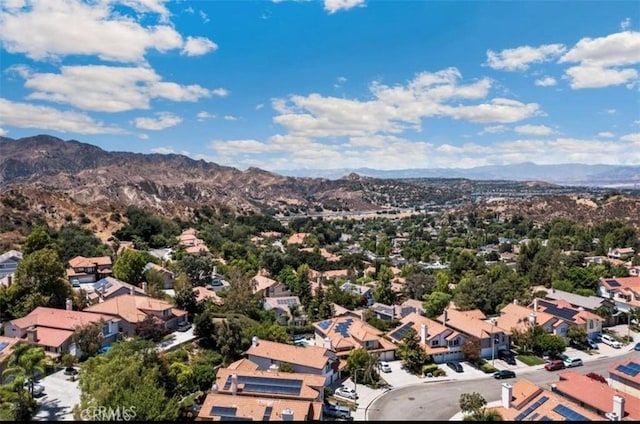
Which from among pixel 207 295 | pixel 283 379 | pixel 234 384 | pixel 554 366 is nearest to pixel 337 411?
pixel 283 379

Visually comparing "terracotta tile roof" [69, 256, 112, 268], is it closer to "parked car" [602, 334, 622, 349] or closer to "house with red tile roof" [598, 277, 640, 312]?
"parked car" [602, 334, 622, 349]

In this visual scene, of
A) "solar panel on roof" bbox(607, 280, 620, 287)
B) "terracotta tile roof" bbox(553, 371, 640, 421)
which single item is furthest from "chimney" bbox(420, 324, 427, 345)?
"solar panel on roof" bbox(607, 280, 620, 287)

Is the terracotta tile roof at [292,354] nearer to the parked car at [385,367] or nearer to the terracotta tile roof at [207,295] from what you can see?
the parked car at [385,367]

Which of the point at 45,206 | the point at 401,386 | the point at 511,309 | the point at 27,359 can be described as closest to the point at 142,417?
the point at 27,359

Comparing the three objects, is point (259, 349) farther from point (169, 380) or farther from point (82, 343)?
point (82, 343)

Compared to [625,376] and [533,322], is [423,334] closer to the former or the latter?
[533,322]
